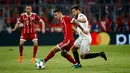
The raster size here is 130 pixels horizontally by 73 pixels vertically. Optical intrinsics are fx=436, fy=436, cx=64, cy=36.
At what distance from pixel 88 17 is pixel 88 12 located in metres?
0.57

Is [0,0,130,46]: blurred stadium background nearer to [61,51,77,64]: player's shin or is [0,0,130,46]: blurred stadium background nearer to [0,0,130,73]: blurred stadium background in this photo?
[0,0,130,73]: blurred stadium background

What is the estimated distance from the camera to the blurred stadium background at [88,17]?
33188 millimetres

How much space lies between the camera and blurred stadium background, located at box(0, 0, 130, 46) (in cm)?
3319

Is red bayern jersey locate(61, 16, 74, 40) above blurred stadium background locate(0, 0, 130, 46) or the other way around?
above

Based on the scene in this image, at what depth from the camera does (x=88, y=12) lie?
111 feet

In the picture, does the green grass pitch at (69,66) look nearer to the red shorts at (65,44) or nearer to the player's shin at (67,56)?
the player's shin at (67,56)

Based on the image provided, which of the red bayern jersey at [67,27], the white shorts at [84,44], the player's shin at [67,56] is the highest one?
the red bayern jersey at [67,27]

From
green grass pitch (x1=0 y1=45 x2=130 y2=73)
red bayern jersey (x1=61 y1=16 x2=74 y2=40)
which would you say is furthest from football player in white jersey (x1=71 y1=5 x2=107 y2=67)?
green grass pitch (x1=0 y1=45 x2=130 y2=73)

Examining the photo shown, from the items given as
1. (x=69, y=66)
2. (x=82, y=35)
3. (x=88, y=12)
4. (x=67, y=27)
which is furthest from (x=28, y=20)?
(x=88, y=12)

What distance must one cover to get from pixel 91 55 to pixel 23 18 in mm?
4591

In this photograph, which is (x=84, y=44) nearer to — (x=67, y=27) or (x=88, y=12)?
(x=67, y=27)

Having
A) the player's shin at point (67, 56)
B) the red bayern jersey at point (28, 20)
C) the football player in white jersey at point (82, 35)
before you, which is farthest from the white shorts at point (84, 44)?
the red bayern jersey at point (28, 20)

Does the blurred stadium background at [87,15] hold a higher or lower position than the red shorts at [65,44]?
lower

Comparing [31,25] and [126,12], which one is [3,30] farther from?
[31,25]
